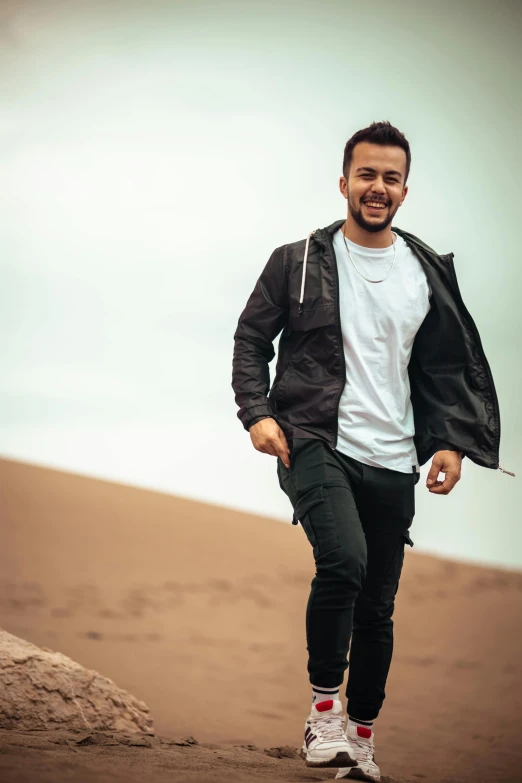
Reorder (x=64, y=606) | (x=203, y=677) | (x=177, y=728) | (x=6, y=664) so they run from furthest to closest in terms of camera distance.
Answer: (x=64, y=606) < (x=203, y=677) < (x=177, y=728) < (x=6, y=664)

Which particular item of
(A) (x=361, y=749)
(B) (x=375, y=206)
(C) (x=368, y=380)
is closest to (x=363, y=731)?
(A) (x=361, y=749)

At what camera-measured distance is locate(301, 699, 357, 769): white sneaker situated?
3.10 metres

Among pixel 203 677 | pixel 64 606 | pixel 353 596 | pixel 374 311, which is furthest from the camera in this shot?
pixel 64 606

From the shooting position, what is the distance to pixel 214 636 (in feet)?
39.0

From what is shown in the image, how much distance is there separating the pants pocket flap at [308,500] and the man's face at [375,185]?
3.21 feet

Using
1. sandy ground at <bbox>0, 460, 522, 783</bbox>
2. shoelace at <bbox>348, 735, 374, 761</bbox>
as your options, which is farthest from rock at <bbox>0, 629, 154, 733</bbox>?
shoelace at <bbox>348, 735, 374, 761</bbox>

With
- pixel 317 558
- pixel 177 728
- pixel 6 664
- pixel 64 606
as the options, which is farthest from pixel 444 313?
pixel 64 606

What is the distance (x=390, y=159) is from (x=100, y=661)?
7687mm

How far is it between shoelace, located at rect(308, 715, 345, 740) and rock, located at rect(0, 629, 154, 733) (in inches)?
69.3

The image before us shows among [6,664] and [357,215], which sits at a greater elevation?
[357,215]

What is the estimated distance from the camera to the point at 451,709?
9.80 m

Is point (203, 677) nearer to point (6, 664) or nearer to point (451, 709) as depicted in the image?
point (451, 709)

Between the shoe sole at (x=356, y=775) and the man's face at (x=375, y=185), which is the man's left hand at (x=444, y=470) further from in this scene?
the shoe sole at (x=356, y=775)

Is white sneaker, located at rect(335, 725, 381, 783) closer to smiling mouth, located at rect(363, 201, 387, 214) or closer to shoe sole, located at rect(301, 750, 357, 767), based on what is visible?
shoe sole, located at rect(301, 750, 357, 767)
